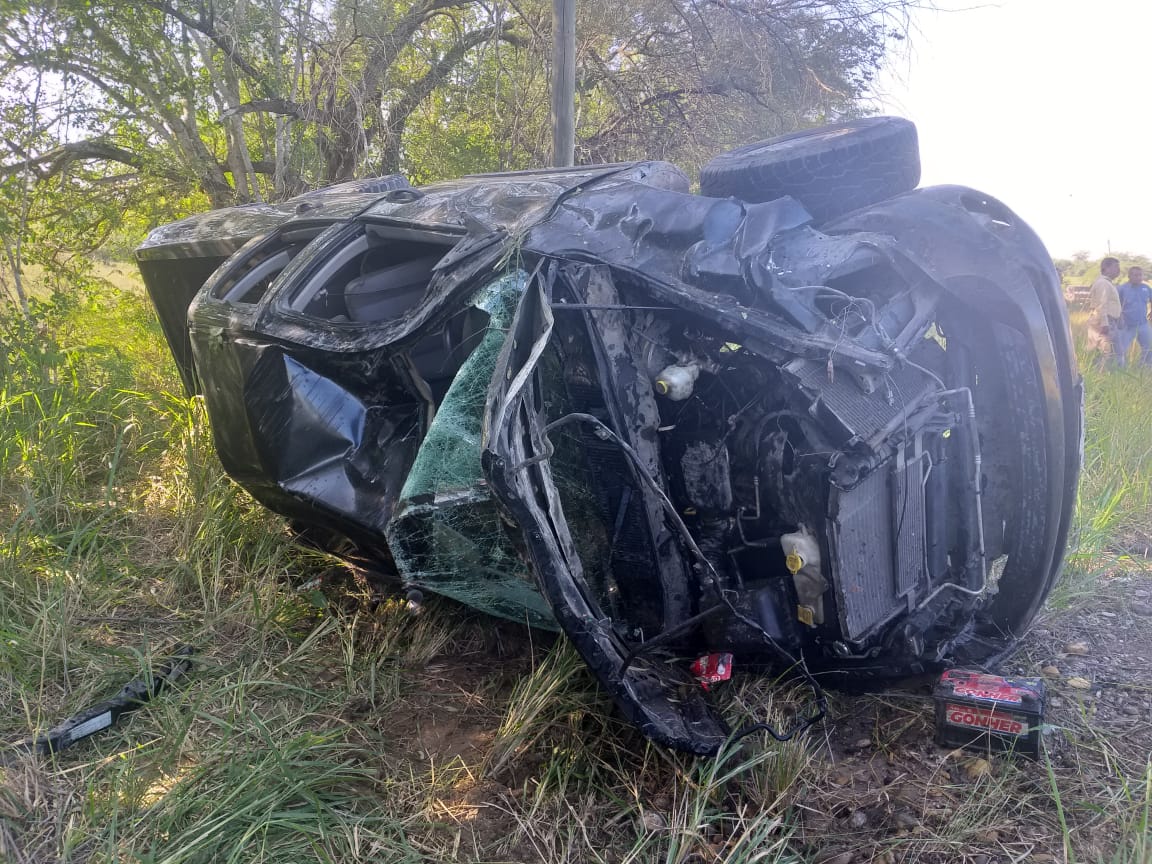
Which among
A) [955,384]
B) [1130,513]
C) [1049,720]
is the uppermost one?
[955,384]

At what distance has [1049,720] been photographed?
257cm

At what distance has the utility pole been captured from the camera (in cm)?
539

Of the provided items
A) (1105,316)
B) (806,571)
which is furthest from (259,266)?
(1105,316)

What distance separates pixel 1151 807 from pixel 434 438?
2.07 meters

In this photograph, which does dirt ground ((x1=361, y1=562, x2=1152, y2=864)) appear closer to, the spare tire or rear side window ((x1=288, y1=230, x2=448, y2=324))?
rear side window ((x1=288, y1=230, x2=448, y2=324))

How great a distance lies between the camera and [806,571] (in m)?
2.24

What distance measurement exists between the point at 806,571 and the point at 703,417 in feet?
1.73

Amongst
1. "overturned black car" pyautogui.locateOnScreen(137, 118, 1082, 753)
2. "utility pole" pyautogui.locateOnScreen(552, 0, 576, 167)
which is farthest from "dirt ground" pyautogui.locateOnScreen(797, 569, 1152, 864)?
"utility pole" pyautogui.locateOnScreen(552, 0, 576, 167)

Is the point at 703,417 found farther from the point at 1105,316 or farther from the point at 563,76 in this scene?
the point at 1105,316

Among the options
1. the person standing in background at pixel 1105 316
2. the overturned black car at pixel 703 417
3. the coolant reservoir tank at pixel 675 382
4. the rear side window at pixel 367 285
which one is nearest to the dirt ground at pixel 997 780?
the overturned black car at pixel 703 417

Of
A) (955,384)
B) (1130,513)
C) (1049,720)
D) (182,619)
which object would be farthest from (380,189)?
(1130,513)

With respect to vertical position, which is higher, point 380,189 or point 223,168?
point 223,168

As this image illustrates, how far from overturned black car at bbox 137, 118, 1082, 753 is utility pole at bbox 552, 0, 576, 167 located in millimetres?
2703

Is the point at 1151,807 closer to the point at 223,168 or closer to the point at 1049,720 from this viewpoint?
the point at 1049,720
